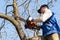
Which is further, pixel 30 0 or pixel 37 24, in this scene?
pixel 30 0

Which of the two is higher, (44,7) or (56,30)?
(44,7)

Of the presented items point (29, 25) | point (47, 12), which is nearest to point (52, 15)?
point (47, 12)

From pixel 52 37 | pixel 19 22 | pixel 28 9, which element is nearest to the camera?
pixel 52 37

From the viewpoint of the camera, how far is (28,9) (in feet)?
27.5

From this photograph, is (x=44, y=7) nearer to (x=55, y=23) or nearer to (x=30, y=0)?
(x=55, y=23)

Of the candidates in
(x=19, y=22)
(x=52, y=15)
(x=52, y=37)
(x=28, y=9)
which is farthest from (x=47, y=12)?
(x=28, y=9)

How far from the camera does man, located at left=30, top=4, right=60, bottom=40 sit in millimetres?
6266

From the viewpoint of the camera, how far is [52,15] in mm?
6359

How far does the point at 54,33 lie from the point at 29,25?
69 centimetres

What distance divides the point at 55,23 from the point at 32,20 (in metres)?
0.57

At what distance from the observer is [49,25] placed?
251 inches

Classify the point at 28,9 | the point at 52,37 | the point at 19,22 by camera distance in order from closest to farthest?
1. the point at 52,37
2. the point at 19,22
3. the point at 28,9

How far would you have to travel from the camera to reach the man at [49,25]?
20.6ft

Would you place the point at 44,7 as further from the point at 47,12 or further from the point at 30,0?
the point at 30,0
